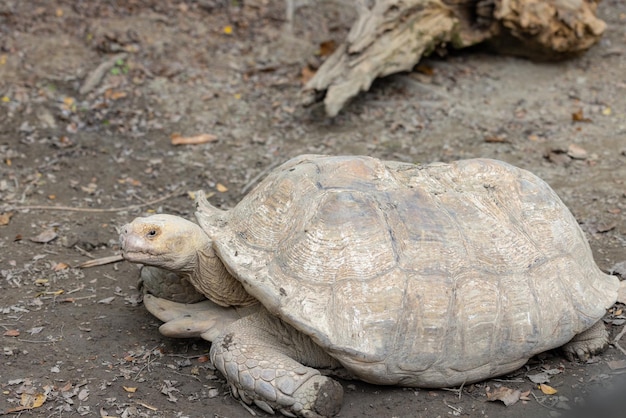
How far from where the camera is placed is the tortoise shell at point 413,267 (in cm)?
383

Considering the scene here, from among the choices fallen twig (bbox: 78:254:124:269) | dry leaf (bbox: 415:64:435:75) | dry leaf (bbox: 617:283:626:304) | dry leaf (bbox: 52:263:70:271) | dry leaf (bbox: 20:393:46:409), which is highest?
dry leaf (bbox: 415:64:435:75)

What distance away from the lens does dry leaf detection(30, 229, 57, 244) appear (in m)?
5.71

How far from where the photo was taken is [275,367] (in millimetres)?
3873

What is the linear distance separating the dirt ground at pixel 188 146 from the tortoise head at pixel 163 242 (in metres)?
0.61

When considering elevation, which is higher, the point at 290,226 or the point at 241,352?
the point at 290,226

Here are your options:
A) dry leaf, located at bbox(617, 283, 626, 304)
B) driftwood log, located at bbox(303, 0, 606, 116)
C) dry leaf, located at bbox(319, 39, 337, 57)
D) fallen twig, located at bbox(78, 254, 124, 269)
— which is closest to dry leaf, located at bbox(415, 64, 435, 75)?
driftwood log, located at bbox(303, 0, 606, 116)

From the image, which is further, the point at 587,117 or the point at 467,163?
the point at 587,117

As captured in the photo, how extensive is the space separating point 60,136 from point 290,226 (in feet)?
13.7

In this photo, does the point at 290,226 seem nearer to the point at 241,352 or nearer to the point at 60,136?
the point at 241,352

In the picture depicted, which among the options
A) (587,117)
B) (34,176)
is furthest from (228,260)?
(587,117)

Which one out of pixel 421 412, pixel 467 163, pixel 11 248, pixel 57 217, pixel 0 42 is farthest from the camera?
pixel 0 42

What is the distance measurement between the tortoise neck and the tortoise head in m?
0.05

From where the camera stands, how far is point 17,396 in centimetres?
396

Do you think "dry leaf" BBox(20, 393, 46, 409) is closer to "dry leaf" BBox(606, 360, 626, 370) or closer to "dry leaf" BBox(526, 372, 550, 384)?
"dry leaf" BBox(526, 372, 550, 384)
